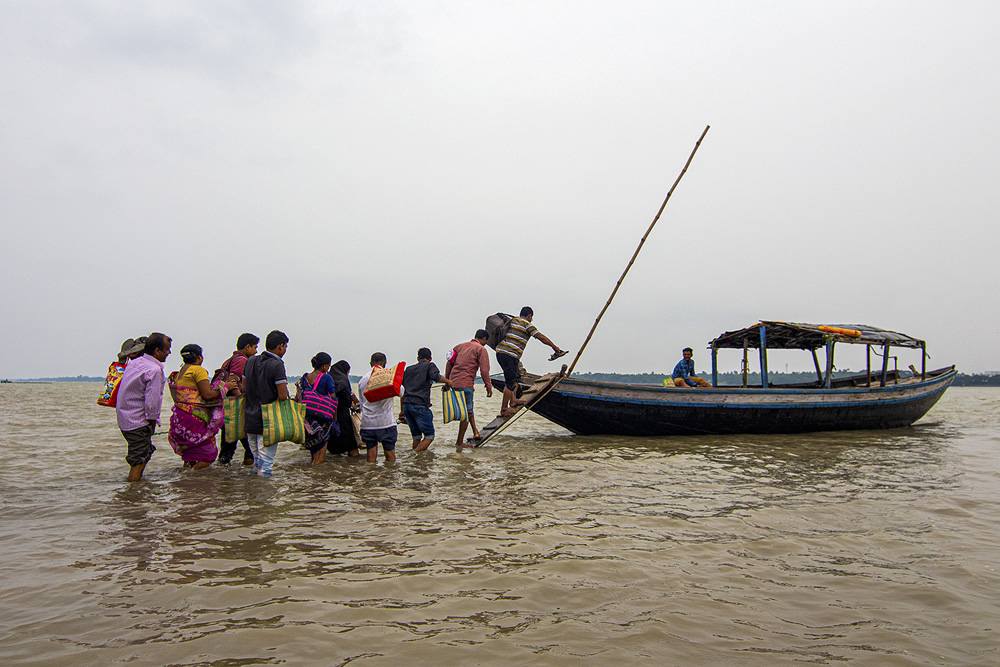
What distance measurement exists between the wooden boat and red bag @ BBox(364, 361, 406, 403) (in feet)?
10.9

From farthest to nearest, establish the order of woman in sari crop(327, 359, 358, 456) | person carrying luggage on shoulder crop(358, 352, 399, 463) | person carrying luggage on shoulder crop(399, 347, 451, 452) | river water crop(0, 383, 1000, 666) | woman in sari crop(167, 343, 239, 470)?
person carrying luggage on shoulder crop(399, 347, 451, 452) < woman in sari crop(327, 359, 358, 456) < person carrying luggage on shoulder crop(358, 352, 399, 463) < woman in sari crop(167, 343, 239, 470) < river water crop(0, 383, 1000, 666)

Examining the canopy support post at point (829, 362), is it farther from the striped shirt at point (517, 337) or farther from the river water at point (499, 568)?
the striped shirt at point (517, 337)

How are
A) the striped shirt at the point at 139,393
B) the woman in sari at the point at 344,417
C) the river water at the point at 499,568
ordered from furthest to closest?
the woman in sari at the point at 344,417 → the striped shirt at the point at 139,393 → the river water at the point at 499,568

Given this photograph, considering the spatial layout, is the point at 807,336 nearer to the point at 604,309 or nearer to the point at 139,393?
the point at 604,309

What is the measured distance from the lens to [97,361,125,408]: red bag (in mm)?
6676

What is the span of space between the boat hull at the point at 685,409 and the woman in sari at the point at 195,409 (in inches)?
219

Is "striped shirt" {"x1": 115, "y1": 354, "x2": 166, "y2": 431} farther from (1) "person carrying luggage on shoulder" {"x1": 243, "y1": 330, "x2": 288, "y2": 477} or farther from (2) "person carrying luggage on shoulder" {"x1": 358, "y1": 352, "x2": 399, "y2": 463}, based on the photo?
(2) "person carrying luggage on shoulder" {"x1": 358, "y1": 352, "x2": 399, "y2": 463}

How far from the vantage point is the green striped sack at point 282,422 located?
6373mm

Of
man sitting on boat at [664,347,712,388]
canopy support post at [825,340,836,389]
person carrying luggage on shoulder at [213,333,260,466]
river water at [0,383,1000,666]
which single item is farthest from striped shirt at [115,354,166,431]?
canopy support post at [825,340,836,389]

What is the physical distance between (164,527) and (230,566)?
1308 mm

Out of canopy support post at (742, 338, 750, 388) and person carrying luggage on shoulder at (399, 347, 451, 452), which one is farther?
canopy support post at (742, 338, 750, 388)

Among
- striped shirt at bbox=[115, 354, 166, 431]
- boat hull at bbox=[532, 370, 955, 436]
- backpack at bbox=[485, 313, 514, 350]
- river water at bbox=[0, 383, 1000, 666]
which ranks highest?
backpack at bbox=[485, 313, 514, 350]

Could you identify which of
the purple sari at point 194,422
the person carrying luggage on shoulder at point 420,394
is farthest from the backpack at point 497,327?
the purple sari at point 194,422

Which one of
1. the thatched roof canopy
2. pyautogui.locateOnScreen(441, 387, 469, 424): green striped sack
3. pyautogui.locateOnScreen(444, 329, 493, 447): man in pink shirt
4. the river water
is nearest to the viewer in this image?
the river water
